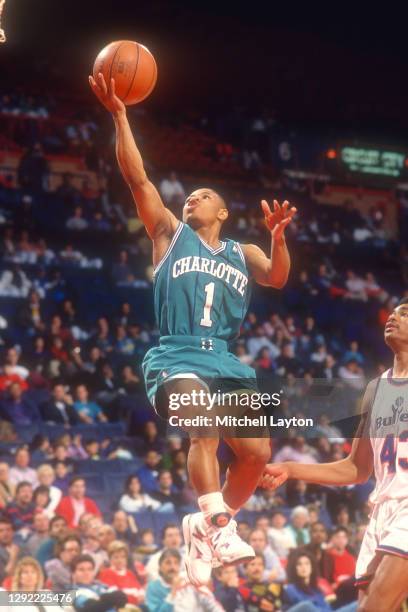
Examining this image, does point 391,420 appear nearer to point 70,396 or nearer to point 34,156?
point 70,396

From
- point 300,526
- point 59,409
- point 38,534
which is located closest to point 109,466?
point 59,409

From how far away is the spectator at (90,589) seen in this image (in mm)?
7969

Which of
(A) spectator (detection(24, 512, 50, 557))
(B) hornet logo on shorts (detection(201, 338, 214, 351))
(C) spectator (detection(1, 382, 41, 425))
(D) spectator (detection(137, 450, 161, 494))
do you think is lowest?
(A) spectator (detection(24, 512, 50, 557))

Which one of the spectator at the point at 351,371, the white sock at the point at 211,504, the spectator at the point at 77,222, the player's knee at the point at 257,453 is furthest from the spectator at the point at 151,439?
the white sock at the point at 211,504

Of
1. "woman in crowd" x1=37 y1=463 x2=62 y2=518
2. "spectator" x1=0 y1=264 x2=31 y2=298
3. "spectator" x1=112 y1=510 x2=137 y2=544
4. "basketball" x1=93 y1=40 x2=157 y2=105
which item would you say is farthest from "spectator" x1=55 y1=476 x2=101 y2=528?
"basketball" x1=93 y1=40 x2=157 y2=105

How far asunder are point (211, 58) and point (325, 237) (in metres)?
4.73

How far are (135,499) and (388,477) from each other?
220 inches

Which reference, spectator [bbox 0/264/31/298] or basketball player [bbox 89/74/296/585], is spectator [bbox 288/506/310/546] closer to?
spectator [bbox 0/264/31/298]

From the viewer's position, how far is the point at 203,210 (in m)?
5.50

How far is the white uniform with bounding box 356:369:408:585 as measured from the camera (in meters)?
4.77

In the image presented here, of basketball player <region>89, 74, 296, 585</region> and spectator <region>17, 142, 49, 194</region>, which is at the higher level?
spectator <region>17, 142, 49, 194</region>

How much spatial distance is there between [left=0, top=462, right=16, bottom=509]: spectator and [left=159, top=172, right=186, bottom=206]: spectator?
8.29m

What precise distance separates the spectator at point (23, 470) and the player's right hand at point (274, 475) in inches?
200

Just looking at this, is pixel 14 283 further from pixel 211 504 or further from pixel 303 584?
pixel 211 504
